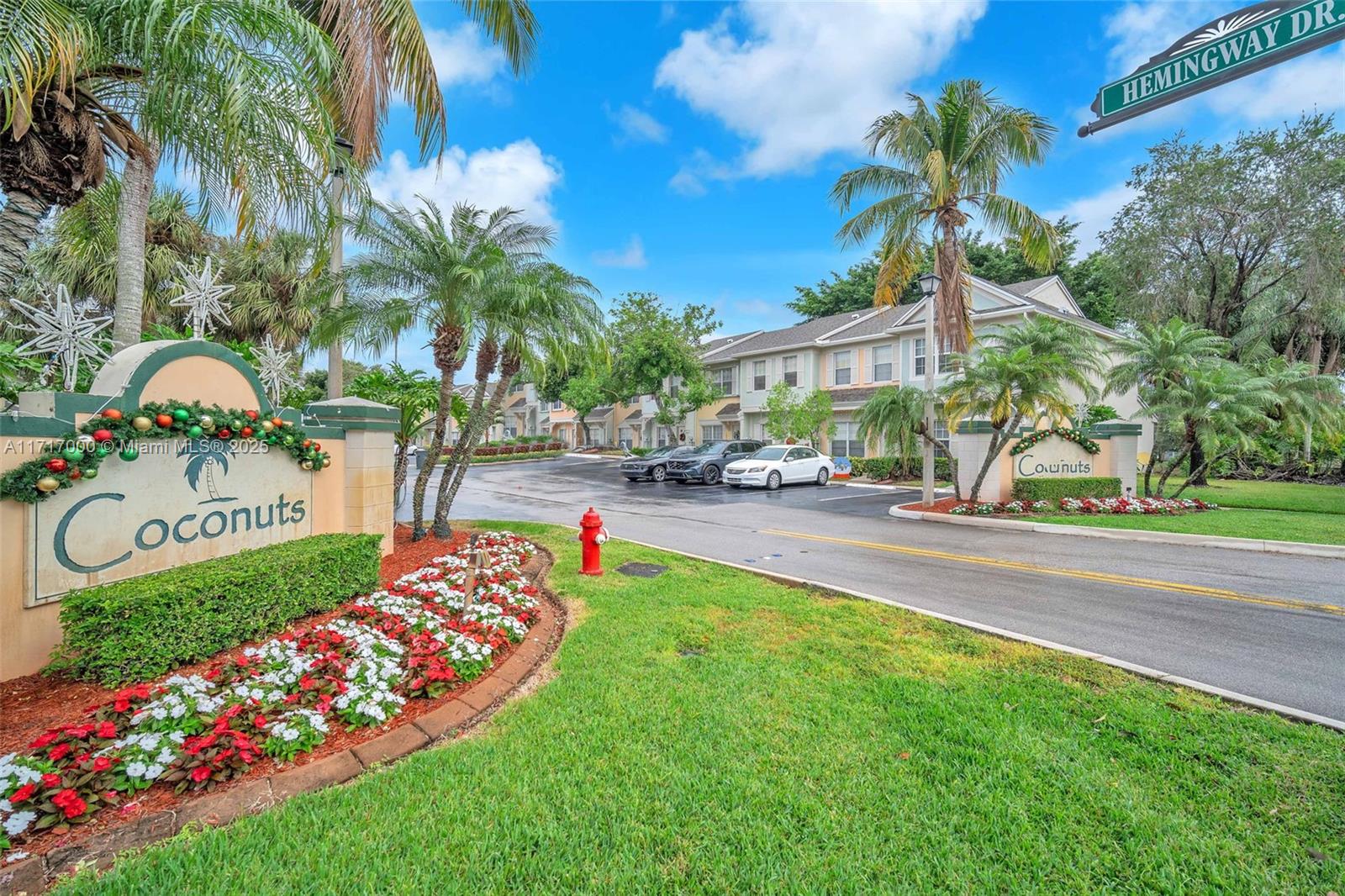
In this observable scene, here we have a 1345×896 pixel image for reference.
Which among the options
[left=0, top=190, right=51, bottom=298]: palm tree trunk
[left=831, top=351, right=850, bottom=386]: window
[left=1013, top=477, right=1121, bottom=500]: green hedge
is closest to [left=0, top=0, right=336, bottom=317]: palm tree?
[left=0, top=190, right=51, bottom=298]: palm tree trunk

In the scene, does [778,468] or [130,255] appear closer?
[130,255]

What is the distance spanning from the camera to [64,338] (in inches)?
205

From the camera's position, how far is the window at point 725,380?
34188 mm

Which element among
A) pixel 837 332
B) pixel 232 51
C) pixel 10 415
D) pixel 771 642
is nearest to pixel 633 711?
pixel 771 642

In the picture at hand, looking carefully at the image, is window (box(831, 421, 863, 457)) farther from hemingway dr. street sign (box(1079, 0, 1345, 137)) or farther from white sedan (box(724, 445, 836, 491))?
hemingway dr. street sign (box(1079, 0, 1345, 137))

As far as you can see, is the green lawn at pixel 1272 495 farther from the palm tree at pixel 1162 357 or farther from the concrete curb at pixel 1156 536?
the concrete curb at pixel 1156 536

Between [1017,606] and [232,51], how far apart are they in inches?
370

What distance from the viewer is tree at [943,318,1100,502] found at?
12.5 meters

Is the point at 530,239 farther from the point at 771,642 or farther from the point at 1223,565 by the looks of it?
the point at 1223,565

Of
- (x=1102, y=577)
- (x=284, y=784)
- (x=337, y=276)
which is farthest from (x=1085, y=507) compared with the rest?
(x=337, y=276)

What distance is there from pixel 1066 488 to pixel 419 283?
49.5 ft

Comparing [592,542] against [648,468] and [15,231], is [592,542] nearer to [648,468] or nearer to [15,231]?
[15,231]

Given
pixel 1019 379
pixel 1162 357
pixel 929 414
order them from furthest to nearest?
pixel 929 414
pixel 1162 357
pixel 1019 379

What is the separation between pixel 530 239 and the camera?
9.96m
